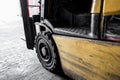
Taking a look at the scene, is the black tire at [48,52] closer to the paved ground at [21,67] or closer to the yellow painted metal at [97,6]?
the paved ground at [21,67]

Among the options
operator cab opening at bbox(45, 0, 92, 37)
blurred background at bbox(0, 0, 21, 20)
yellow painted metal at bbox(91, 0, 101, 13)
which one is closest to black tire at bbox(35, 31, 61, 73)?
operator cab opening at bbox(45, 0, 92, 37)

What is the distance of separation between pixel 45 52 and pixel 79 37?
1.22 metres

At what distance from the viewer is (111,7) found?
4.93ft

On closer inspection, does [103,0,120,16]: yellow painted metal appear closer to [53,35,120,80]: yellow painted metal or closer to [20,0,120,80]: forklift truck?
[20,0,120,80]: forklift truck

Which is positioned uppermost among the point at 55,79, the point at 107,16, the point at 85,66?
the point at 107,16

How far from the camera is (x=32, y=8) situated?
156 inches

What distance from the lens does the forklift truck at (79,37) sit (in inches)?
65.6

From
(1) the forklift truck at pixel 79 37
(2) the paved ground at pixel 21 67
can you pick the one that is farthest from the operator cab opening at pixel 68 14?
(2) the paved ground at pixel 21 67

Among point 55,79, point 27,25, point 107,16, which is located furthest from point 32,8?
point 107,16

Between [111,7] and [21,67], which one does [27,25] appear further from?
[111,7]

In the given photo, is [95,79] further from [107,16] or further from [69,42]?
[107,16]

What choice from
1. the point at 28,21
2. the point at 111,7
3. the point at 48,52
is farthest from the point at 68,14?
the point at 111,7

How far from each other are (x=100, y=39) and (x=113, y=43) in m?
0.19

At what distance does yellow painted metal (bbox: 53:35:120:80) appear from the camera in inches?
65.6
